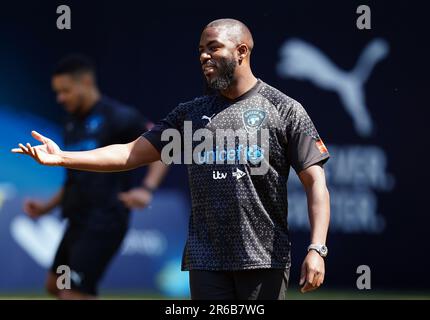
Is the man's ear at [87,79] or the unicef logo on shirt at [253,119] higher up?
the man's ear at [87,79]

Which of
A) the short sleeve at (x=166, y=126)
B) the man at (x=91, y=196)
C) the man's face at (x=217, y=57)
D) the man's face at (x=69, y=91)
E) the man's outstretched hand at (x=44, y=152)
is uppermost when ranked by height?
the man's face at (x=217, y=57)

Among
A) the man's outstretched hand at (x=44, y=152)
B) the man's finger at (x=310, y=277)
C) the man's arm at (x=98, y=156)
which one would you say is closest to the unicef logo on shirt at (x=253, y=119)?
the man's arm at (x=98, y=156)

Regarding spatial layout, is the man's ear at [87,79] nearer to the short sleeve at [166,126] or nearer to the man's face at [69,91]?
the man's face at [69,91]

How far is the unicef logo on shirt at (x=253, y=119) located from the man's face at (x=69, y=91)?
4.45 metres

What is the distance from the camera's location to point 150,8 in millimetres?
9977

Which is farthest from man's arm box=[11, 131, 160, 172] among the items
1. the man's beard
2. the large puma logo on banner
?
the large puma logo on banner

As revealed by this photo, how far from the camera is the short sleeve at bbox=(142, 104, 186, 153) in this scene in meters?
5.07

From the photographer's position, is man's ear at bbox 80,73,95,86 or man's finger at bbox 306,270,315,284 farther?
man's ear at bbox 80,73,95,86

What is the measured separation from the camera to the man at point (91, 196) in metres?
8.24

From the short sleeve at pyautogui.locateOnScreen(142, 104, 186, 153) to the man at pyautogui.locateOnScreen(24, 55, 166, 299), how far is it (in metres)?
3.20

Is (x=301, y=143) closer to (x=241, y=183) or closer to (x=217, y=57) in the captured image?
(x=241, y=183)

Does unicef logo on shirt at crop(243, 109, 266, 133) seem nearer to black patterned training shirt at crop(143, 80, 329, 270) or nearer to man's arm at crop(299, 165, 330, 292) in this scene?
black patterned training shirt at crop(143, 80, 329, 270)

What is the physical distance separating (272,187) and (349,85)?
5.54 metres

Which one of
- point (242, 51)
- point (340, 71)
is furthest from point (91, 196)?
point (242, 51)
